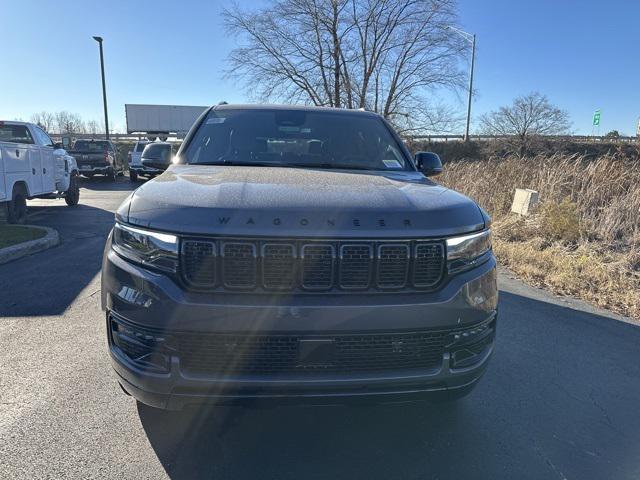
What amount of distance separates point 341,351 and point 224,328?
0.54m

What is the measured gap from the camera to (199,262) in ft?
7.07

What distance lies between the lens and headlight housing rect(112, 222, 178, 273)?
2.17 metres

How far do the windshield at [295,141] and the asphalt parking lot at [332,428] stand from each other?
172 cm

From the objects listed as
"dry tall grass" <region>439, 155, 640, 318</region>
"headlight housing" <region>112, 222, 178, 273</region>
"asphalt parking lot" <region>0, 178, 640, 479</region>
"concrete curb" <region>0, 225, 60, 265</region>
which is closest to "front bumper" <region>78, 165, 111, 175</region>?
"concrete curb" <region>0, 225, 60, 265</region>

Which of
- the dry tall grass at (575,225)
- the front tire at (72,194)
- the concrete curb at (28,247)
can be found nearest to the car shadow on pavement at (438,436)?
the dry tall grass at (575,225)

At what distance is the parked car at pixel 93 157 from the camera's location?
21062 mm

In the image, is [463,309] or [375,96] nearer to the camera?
[463,309]

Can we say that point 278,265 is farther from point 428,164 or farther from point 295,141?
point 428,164

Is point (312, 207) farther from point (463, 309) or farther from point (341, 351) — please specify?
point (463, 309)

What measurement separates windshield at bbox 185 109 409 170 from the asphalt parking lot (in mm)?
1723

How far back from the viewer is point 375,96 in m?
23.2

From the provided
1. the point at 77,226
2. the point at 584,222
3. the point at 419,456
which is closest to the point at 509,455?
the point at 419,456

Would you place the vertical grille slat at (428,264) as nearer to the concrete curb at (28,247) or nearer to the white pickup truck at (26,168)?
the concrete curb at (28,247)

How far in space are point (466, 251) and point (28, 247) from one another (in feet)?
22.1
